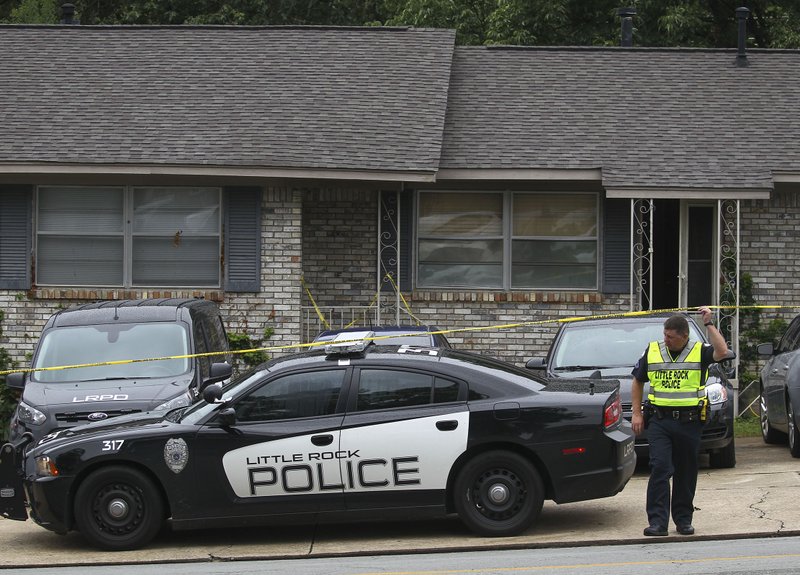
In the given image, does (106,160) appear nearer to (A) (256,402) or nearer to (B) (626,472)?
(A) (256,402)

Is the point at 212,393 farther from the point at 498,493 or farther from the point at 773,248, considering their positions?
the point at 773,248

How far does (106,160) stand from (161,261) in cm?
154

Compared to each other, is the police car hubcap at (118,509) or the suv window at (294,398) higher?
the suv window at (294,398)

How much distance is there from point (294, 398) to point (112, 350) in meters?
3.75

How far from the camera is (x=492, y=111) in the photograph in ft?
61.5

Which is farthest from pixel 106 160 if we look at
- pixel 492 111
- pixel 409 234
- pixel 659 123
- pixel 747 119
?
pixel 747 119

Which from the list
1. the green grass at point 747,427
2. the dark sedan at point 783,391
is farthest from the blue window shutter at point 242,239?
the dark sedan at point 783,391

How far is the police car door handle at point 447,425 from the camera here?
984 centimetres

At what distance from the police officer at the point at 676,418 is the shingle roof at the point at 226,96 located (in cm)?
718

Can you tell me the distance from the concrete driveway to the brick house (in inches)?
239

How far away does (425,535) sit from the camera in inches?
400

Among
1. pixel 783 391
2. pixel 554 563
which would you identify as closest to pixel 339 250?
pixel 783 391

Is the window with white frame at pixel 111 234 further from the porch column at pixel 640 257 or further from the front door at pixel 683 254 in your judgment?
the front door at pixel 683 254

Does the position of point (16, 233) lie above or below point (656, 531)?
above
